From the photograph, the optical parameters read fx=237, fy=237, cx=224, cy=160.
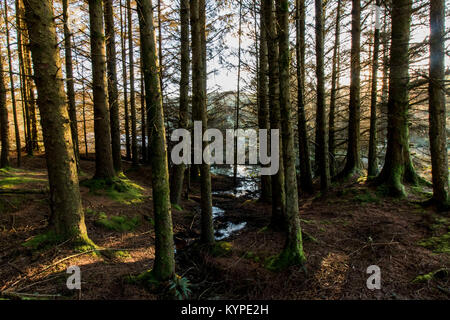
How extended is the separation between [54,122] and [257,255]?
4795mm

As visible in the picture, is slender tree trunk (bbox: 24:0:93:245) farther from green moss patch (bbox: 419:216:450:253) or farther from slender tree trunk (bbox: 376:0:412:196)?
slender tree trunk (bbox: 376:0:412:196)

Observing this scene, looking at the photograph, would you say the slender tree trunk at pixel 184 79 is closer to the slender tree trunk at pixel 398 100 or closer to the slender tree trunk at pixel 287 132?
the slender tree trunk at pixel 287 132

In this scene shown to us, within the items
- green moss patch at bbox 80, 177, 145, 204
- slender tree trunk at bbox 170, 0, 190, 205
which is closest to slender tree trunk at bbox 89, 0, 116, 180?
green moss patch at bbox 80, 177, 145, 204

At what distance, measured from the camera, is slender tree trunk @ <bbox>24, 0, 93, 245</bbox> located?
4301 millimetres

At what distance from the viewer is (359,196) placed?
7.44 meters

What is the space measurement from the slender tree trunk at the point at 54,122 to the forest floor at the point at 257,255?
0.56 metres

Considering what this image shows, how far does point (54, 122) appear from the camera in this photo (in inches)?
176

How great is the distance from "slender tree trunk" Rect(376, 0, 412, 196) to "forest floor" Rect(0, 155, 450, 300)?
0.66m

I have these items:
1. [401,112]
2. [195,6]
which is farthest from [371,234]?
[195,6]

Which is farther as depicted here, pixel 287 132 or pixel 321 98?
pixel 321 98

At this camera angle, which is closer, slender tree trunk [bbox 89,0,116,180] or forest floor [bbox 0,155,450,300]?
forest floor [bbox 0,155,450,300]

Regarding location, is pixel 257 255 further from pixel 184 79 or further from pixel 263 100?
pixel 184 79
